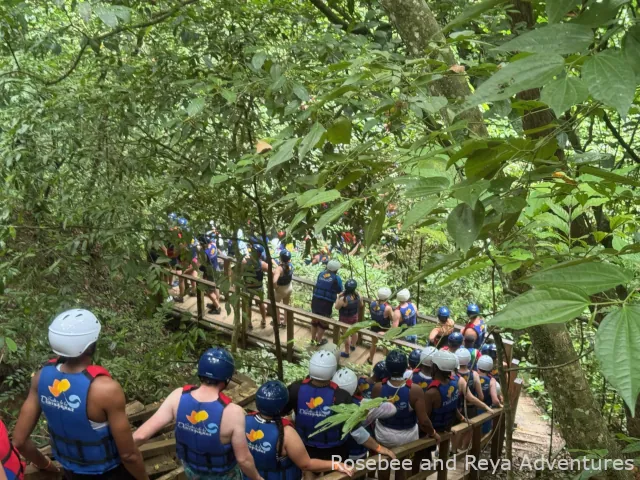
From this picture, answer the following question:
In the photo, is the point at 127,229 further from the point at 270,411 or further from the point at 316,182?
the point at 316,182

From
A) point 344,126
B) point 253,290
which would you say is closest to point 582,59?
point 344,126

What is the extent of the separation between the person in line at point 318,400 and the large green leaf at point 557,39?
3.44m

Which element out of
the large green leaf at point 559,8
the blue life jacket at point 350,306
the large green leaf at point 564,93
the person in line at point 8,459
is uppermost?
the large green leaf at point 559,8

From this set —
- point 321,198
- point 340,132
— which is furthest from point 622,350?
point 340,132

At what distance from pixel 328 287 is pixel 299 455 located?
5639 millimetres

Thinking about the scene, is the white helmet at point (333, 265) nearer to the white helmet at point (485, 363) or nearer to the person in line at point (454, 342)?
the person in line at point (454, 342)

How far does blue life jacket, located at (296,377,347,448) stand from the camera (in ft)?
13.7

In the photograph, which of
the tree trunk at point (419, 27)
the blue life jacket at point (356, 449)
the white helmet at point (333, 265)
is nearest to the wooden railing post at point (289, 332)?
the white helmet at point (333, 265)

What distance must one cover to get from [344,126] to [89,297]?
13.7ft

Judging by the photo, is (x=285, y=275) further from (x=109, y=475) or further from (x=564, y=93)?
(x=564, y=93)

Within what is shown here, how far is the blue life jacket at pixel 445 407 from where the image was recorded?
5285 mm

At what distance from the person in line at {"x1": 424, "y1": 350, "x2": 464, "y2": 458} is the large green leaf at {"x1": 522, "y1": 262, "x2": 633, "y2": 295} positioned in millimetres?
4295

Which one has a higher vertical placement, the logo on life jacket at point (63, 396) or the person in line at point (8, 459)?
the logo on life jacket at point (63, 396)

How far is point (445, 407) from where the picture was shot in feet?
17.4
